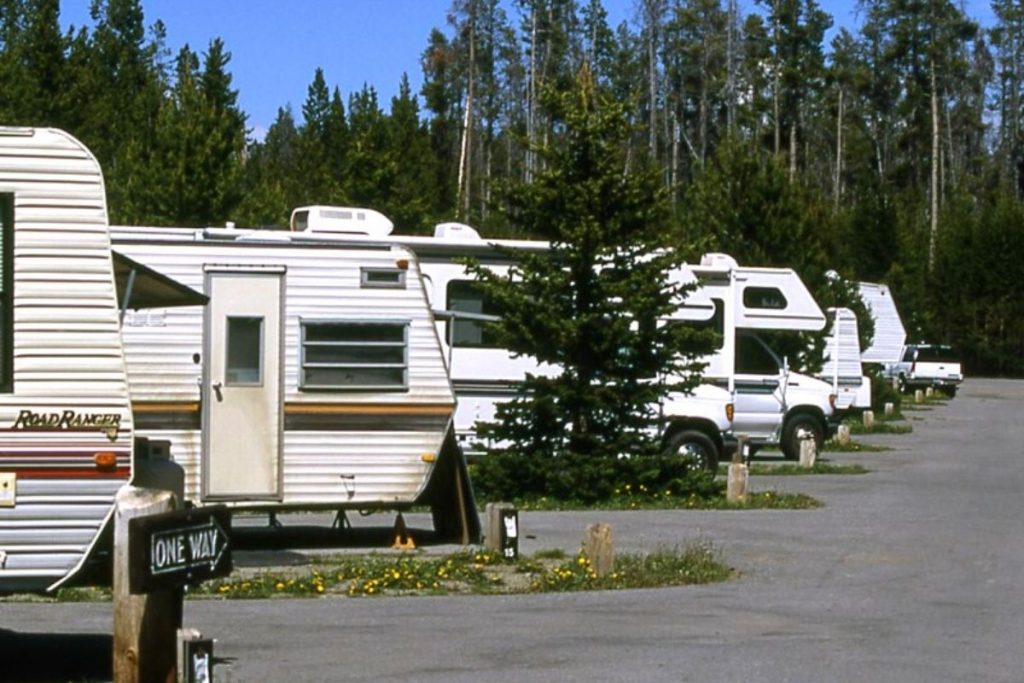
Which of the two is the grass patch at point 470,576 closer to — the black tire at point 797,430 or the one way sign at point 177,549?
the one way sign at point 177,549

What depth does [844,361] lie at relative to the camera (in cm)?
3866

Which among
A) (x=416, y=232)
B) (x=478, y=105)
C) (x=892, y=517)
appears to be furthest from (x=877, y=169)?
(x=892, y=517)

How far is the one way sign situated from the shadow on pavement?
8.59 ft

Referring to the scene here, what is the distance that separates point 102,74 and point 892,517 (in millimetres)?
46420

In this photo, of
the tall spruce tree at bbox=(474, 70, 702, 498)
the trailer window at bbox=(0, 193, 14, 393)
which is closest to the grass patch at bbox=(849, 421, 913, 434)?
the tall spruce tree at bbox=(474, 70, 702, 498)

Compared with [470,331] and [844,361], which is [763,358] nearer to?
[470,331]

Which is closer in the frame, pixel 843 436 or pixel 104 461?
→ pixel 104 461

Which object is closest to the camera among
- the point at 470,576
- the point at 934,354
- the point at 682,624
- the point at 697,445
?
the point at 682,624

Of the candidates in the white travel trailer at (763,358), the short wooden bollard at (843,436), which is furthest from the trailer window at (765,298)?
the short wooden bollard at (843,436)

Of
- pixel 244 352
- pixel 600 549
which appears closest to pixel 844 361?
pixel 244 352

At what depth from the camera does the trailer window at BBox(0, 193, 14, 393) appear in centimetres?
964

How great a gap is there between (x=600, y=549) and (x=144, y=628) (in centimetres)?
754

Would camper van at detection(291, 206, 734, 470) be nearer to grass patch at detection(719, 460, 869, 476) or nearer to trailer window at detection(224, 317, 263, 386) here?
grass patch at detection(719, 460, 869, 476)

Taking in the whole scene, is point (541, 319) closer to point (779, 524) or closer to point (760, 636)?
point (779, 524)
